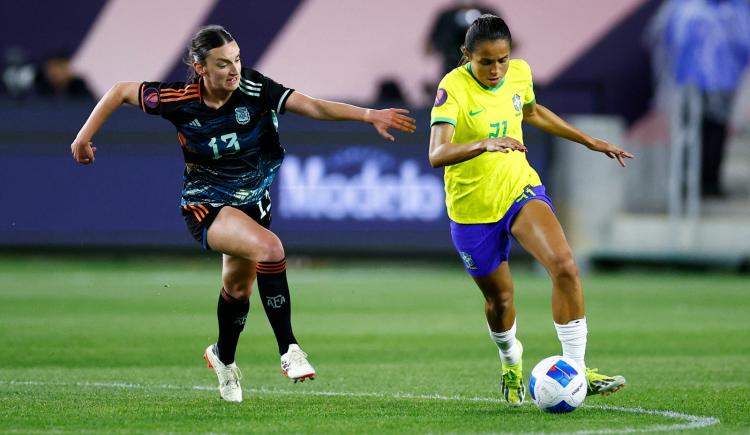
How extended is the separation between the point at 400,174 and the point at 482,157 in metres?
11.6

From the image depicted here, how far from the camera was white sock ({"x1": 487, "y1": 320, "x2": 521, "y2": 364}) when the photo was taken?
352 inches

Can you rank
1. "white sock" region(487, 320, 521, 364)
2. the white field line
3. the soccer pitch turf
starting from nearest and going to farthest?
the white field line < the soccer pitch turf < "white sock" region(487, 320, 521, 364)

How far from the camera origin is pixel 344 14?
80.3ft

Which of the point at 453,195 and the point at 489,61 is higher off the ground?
the point at 489,61

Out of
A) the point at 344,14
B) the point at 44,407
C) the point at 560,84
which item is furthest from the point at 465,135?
the point at 344,14

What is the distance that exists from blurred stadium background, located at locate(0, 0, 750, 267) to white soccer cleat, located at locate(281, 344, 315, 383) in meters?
11.9

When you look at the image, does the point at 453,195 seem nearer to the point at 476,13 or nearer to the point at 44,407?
the point at 44,407

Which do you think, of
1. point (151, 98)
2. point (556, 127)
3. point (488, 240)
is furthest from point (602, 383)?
point (151, 98)

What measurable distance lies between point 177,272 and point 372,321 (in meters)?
6.48

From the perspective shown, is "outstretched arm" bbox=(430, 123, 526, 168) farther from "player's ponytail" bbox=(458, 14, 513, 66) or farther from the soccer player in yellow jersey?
"player's ponytail" bbox=(458, 14, 513, 66)

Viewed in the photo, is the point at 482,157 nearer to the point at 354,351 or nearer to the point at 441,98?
the point at 441,98

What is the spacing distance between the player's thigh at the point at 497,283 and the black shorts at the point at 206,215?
4.23 feet

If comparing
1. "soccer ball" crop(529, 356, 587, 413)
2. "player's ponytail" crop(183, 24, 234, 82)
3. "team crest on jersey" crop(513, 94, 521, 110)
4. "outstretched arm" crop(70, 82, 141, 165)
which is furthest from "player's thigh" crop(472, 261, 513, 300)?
"outstretched arm" crop(70, 82, 141, 165)

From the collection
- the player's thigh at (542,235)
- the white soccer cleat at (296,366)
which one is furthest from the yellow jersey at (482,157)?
the white soccer cleat at (296,366)
